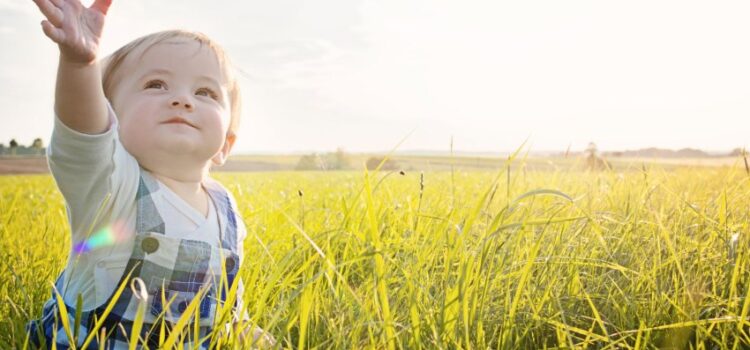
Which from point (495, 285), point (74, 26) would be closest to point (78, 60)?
point (74, 26)

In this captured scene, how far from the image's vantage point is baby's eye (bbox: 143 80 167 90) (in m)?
1.90

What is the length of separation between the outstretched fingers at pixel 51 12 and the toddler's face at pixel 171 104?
456 mm

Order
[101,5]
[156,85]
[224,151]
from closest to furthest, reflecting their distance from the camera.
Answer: [101,5] → [156,85] → [224,151]

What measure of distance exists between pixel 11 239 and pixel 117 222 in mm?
1670

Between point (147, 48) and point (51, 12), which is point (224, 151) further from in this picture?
point (51, 12)

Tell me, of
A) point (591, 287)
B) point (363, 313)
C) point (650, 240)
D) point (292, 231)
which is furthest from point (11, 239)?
point (650, 240)

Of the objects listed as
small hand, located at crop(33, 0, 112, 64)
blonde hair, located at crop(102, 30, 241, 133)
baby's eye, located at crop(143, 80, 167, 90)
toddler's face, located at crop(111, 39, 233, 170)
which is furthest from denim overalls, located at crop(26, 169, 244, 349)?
small hand, located at crop(33, 0, 112, 64)

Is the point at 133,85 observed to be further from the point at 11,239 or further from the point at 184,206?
the point at 11,239

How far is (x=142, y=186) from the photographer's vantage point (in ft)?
5.98

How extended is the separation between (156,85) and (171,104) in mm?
119

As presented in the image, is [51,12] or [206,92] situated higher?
[51,12]

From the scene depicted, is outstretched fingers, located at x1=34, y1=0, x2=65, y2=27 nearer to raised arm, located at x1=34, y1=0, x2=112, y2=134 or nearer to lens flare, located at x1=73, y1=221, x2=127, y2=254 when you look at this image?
raised arm, located at x1=34, y1=0, x2=112, y2=134

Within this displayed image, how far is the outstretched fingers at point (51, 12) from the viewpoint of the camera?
1.35m

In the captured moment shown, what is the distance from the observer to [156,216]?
181 centimetres
